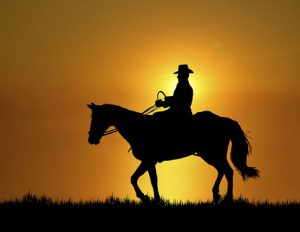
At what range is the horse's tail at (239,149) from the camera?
65.2ft

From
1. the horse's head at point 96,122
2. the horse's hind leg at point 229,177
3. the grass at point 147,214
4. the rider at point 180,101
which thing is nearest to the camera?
the grass at point 147,214

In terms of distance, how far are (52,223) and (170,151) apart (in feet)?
20.0

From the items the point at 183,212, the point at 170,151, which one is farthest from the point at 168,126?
the point at 183,212

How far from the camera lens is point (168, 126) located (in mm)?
18953

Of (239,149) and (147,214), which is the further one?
(239,149)

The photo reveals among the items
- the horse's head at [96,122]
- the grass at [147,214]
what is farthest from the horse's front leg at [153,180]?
the horse's head at [96,122]

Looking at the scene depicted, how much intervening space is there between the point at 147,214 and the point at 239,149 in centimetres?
586

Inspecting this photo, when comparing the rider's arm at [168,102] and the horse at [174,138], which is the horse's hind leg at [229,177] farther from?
the rider's arm at [168,102]

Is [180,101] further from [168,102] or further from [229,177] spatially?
[229,177]

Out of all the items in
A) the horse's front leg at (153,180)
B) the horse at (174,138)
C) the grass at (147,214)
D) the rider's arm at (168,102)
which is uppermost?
the rider's arm at (168,102)

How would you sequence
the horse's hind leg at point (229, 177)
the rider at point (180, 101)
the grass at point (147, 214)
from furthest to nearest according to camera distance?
the horse's hind leg at point (229, 177), the rider at point (180, 101), the grass at point (147, 214)

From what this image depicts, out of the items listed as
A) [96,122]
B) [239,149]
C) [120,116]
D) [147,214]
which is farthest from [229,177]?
[147,214]

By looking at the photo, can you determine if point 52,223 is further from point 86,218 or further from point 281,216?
point 281,216

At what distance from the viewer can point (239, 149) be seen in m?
20.0
